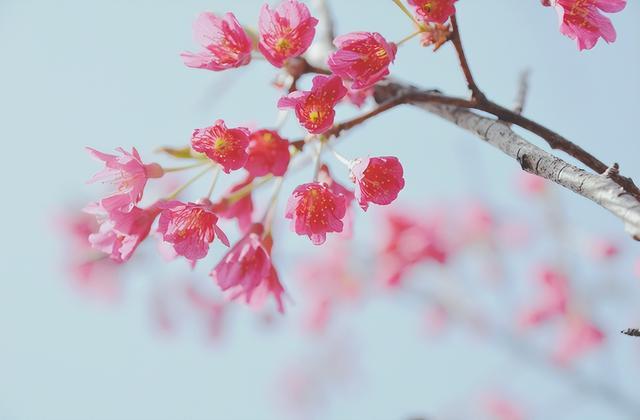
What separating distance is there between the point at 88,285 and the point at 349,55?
A: 134 inches

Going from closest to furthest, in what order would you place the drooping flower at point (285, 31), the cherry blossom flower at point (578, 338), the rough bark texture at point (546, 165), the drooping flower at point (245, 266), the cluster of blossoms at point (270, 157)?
the rough bark texture at point (546, 165), the cluster of blossoms at point (270, 157), the drooping flower at point (285, 31), the drooping flower at point (245, 266), the cherry blossom flower at point (578, 338)

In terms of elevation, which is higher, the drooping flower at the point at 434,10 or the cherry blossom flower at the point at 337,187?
the drooping flower at the point at 434,10

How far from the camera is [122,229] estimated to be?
1371 mm

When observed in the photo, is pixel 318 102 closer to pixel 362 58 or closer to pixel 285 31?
pixel 362 58

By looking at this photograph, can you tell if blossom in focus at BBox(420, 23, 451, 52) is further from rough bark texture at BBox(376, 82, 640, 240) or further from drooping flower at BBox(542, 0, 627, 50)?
drooping flower at BBox(542, 0, 627, 50)

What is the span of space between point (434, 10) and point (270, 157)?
18.6 inches

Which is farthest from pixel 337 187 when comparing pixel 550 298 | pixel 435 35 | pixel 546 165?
pixel 550 298

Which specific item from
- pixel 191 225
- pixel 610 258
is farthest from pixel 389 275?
pixel 191 225

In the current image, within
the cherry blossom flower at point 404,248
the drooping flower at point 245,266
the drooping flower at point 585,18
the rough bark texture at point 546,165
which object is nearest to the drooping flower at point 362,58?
the rough bark texture at point 546,165

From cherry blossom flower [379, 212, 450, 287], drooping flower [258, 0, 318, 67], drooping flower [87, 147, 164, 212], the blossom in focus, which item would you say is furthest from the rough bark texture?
cherry blossom flower [379, 212, 450, 287]

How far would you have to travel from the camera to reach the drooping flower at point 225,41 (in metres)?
1.46

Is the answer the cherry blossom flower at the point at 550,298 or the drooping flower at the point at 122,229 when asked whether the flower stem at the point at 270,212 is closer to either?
the drooping flower at the point at 122,229

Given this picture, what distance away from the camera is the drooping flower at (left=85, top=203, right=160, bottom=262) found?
1.37 m

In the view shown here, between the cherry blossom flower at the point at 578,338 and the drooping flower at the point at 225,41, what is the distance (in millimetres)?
3328
